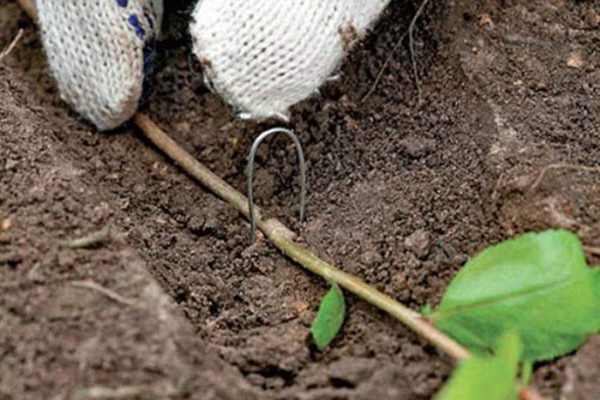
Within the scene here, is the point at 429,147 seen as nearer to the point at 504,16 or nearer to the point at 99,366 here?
the point at 504,16

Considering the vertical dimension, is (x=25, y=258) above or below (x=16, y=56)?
above

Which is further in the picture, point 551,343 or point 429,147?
point 429,147

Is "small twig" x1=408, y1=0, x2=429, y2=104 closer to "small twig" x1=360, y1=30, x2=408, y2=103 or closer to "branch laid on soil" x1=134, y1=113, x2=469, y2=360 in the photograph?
"small twig" x1=360, y1=30, x2=408, y2=103

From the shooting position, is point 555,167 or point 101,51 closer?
point 555,167

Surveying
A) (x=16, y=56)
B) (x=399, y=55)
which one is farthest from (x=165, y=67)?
(x=399, y=55)

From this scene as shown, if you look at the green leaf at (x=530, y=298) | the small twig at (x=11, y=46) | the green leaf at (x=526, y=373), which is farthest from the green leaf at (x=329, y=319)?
the small twig at (x=11, y=46)

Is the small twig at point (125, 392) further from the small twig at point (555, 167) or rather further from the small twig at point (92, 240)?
the small twig at point (555, 167)

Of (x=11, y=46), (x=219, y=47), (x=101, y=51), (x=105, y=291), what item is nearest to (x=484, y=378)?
(x=105, y=291)

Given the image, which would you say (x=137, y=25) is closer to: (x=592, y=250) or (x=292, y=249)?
(x=292, y=249)
